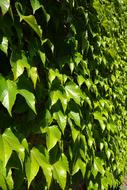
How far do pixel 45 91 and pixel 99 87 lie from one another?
1.72m

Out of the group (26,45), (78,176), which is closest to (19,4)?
(26,45)

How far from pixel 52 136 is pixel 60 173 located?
24 cm

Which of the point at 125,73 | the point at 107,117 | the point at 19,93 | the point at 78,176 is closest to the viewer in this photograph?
the point at 19,93

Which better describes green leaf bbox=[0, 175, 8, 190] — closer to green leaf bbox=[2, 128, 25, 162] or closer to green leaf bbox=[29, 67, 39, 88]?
green leaf bbox=[2, 128, 25, 162]

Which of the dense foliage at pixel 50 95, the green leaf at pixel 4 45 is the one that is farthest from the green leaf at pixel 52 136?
the green leaf at pixel 4 45

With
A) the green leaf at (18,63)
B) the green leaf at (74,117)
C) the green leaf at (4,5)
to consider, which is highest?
the green leaf at (4,5)

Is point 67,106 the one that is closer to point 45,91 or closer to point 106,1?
point 45,91

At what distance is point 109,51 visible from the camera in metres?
4.19

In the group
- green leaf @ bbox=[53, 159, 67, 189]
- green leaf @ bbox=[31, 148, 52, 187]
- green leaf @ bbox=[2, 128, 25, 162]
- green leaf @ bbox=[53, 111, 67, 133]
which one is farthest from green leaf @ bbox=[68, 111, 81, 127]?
green leaf @ bbox=[2, 128, 25, 162]

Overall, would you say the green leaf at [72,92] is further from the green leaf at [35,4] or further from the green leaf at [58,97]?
the green leaf at [35,4]

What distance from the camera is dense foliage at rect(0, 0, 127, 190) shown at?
82.6 inches

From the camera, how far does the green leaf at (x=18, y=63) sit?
208 centimetres

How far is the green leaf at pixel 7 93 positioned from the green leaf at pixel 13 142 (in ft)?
0.53

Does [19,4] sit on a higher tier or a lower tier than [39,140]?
higher
